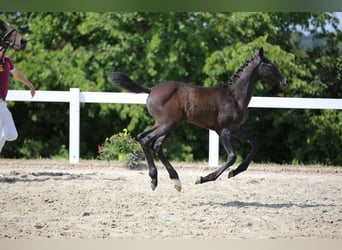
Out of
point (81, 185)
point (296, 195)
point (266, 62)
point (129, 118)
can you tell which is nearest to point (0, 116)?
point (81, 185)

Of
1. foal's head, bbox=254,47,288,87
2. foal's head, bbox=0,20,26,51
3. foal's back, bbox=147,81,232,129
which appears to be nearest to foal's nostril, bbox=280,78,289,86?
foal's head, bbox=254,47,288,87

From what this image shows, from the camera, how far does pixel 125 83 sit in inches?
213

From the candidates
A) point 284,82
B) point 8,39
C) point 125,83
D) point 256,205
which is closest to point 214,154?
point 256,205

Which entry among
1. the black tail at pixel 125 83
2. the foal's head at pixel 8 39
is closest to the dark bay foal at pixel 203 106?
the black tail at pixel 125 83

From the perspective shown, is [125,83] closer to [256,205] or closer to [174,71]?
[256,205]

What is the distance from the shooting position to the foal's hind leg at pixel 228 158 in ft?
17.1

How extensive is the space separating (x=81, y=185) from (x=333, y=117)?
422 cm

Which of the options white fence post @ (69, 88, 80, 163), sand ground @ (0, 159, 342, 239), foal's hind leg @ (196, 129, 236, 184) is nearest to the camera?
sand ground @ (0, 159, 342, 239)

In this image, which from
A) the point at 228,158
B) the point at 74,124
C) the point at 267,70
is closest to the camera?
the point at 228,158

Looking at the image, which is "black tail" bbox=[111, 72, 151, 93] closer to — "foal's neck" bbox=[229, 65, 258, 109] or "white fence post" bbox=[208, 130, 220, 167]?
"foal's neck" bbox=[229, 65, 258, 109]

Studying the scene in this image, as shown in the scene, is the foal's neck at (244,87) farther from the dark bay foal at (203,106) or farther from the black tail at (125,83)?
the black tail at (125,83)

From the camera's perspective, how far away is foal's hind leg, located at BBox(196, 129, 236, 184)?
5215 mm

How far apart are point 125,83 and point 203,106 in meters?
0.71

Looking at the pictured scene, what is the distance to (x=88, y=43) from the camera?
32.4 ft
